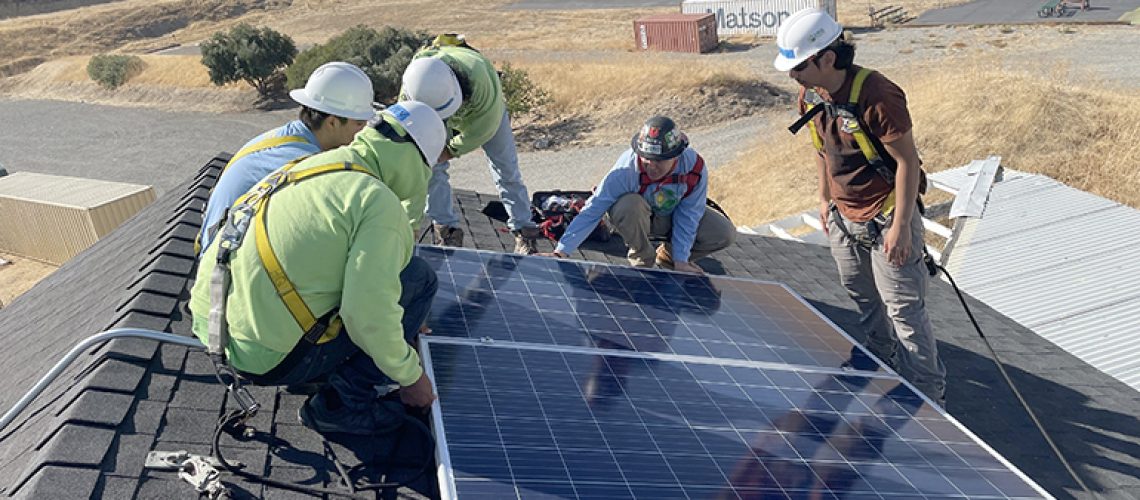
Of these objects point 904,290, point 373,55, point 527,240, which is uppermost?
point 904,290

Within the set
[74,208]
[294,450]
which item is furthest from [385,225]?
[74,208]

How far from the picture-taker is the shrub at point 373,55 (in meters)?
41.2

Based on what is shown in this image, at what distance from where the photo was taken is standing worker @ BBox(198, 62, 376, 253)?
566 centimetres

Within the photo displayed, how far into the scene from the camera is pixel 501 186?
9.34 metres

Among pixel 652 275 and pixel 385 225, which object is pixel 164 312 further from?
pixel 652 275

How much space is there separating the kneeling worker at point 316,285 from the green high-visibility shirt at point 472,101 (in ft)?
11.2

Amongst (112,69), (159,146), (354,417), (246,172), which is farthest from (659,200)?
(112,69)

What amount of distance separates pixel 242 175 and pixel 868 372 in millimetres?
4419

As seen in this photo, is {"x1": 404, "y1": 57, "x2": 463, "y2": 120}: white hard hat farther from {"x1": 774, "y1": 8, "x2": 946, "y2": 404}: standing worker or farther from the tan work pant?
{"x1": 774, "y1": 8, "x2": 946, "y2": 404}: standing worker

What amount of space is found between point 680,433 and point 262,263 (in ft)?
7.75

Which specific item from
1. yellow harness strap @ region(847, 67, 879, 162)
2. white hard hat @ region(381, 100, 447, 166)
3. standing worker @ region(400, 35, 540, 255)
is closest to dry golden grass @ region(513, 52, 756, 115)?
standing worker @ region(400, 35, 540, 255)

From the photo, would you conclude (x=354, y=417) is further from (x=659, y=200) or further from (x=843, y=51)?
(x=659, y=200)

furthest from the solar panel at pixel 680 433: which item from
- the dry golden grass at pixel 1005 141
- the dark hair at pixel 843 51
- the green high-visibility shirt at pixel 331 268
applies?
the dry golden grass at pixel 1005 141

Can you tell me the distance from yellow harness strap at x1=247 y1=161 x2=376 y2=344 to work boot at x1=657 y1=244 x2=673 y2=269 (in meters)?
4.68
